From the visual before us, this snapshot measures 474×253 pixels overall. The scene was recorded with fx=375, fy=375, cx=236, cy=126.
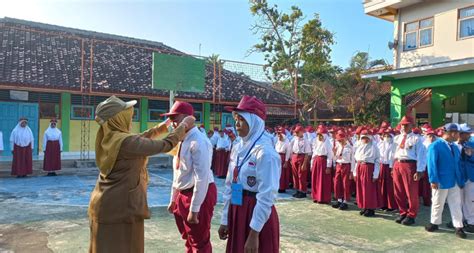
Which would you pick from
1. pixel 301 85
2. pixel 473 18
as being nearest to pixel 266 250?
pixel 473 18

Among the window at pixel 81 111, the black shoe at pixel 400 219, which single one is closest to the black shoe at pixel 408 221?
the black shoe at pixel 400 219

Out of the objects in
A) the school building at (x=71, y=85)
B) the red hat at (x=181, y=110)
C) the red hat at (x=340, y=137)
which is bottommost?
the red hat at (x=340, y=137)

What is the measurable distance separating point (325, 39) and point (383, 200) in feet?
39.4

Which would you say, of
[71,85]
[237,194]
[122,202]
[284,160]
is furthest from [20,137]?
[237,194]

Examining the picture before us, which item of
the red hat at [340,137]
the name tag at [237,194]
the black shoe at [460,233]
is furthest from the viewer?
the red hat at [340,137]

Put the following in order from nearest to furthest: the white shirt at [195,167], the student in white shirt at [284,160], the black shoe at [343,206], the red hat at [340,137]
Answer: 1. the white shirt at [195,167]
2. the black shoe at [343,206]
3. the red hat at [340,137]
4. the student in white shirt at [284,160]

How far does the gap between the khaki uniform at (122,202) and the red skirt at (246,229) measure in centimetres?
75

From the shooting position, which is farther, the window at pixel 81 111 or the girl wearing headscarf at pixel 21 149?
the window at pixel 81 111

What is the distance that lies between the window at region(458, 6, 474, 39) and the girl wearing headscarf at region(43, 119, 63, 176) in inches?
556

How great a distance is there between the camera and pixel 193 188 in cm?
366

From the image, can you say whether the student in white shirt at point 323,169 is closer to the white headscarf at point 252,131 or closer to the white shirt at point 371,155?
the white shirt at point 371,155

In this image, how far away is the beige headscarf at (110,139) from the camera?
2.87 m

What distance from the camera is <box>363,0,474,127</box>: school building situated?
Result: 508 inches

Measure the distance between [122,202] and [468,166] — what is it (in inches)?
225
